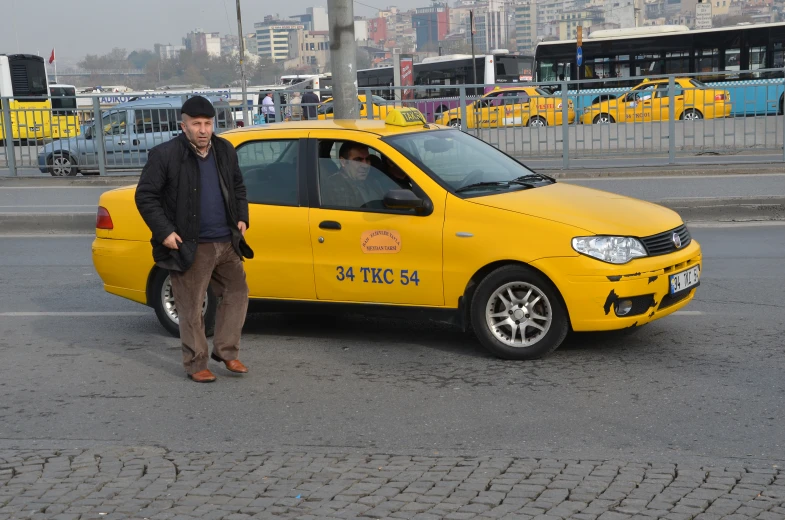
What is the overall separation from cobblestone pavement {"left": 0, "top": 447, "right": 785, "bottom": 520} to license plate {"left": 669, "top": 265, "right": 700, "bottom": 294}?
2091 mm

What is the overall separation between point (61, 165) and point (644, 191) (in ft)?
38.1

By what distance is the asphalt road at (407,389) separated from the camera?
17.4ft

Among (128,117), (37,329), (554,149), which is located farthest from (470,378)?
(128,117)

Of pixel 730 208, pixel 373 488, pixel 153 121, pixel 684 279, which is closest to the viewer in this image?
pixel 373 488

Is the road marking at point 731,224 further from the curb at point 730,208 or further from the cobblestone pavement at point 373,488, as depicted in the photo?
the cobblestone pavement at point 373,488

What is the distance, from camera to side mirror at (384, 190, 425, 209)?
6.82m

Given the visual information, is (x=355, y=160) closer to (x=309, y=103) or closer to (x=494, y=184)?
(x=494, y=184)

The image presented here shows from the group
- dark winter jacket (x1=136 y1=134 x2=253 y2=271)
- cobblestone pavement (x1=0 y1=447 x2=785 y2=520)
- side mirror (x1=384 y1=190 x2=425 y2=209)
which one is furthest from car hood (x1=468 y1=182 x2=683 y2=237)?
cobblestone pavement (x1=0 y1=447 x2=785 y2=520)

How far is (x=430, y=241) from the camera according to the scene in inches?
268

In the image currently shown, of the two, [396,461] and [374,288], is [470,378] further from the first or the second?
[396,461]

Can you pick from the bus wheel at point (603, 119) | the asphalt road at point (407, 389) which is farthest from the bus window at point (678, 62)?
the asphalt road at point (407, 389)

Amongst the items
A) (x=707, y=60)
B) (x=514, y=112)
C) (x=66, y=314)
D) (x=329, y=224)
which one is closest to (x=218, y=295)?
(x=329, y=224)

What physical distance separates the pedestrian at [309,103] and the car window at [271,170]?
11.8 meters

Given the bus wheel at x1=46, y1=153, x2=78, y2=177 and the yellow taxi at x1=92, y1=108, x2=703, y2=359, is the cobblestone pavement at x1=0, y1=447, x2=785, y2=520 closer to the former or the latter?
the yellow taxi at x1=92, y1=108, x2=703, y2=359
